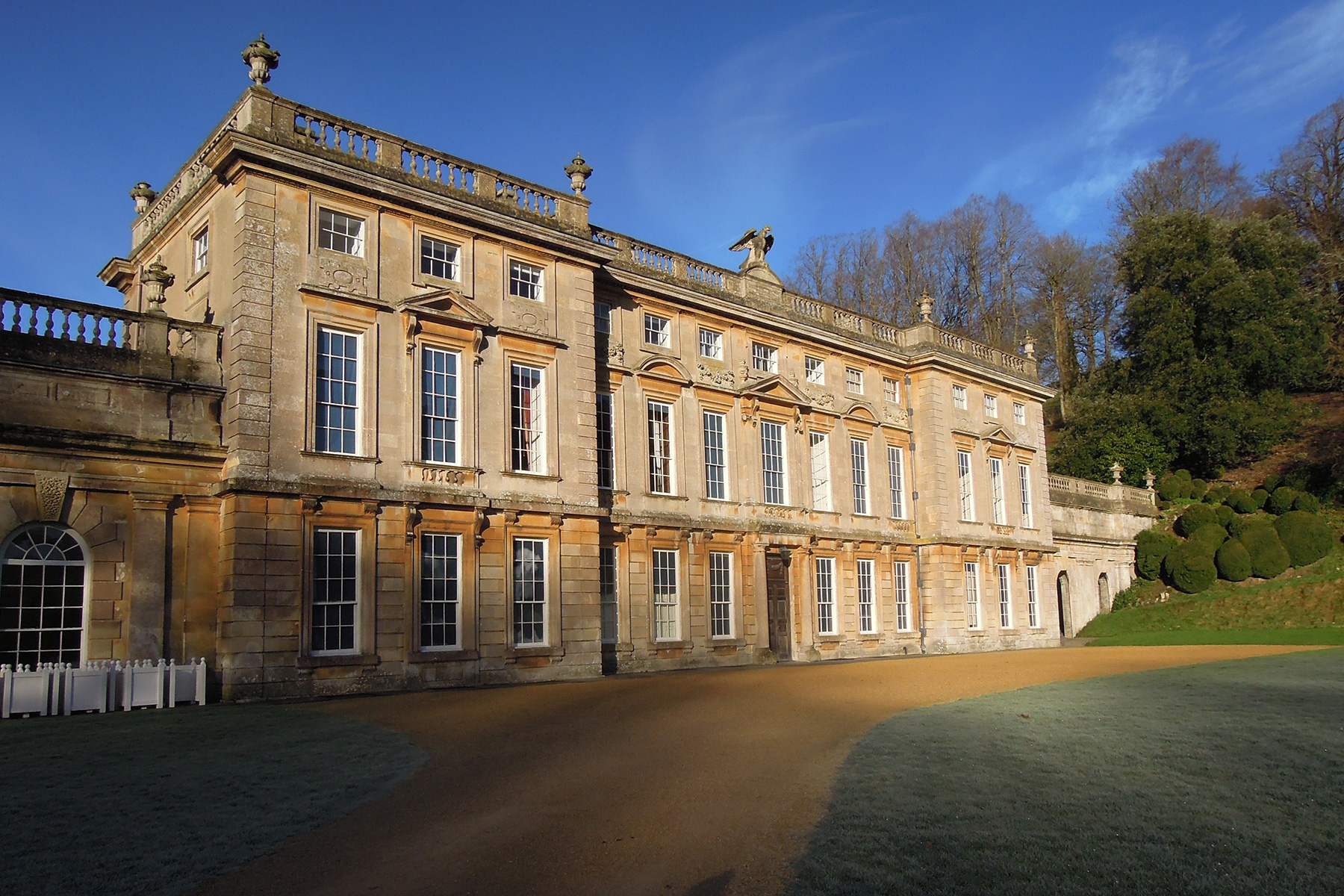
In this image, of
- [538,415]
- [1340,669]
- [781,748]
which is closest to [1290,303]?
[1340,669]

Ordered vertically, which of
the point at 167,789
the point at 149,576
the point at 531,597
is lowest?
the point at 167,789

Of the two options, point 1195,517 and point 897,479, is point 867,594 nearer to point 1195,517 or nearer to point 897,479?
point 897,479

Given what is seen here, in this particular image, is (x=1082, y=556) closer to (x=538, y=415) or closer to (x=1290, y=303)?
(x=1290, y=303)

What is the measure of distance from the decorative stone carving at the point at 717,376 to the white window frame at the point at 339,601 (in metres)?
10.3

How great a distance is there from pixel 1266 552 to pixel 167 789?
115ft

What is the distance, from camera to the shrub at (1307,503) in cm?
3484

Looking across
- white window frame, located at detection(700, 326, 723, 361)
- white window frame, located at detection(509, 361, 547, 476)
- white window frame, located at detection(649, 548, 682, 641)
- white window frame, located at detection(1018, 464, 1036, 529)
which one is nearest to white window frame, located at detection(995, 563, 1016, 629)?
white window frame, located at detection(1018, 464, 1036, 529)

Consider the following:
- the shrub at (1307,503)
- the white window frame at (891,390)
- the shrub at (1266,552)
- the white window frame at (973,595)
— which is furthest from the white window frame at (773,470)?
the shrub at (1307,503)

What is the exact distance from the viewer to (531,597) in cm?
1902

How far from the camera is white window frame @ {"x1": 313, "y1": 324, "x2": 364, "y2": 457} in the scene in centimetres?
1673

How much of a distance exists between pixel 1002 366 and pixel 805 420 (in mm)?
10916

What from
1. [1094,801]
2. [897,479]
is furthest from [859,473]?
[1094,801]

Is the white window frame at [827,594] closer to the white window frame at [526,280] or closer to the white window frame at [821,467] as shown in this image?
the white window frame at [821,467]

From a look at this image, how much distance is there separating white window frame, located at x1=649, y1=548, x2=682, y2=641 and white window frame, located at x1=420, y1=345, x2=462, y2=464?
18.8 feet
